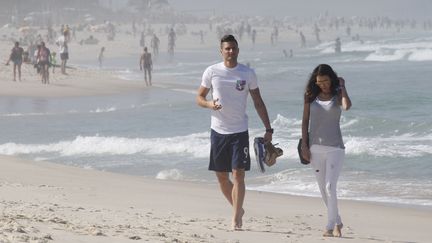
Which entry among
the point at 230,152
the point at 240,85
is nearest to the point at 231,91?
the point at 240,85

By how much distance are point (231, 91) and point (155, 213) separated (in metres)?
1.53

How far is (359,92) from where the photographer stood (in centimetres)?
3431

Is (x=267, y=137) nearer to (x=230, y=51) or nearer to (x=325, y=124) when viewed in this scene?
(x=325, y=124)

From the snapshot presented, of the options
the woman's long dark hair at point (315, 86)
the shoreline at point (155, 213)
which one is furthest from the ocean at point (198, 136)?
the woman's long dark hair at point (315, 86)

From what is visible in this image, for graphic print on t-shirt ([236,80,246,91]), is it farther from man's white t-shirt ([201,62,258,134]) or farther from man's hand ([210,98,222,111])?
man's hand ([210,98,222,111])

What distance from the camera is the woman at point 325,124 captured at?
319 inches

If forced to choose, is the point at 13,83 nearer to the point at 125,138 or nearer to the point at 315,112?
the point at 125,138

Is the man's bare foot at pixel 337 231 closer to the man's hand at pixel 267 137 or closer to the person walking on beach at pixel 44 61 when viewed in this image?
the man's hand at pixel 267 137

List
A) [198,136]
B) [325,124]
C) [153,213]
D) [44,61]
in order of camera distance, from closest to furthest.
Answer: [325,124] → [153,213] → [198,136] → [44,61]

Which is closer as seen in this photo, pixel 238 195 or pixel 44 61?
pixel 238 195

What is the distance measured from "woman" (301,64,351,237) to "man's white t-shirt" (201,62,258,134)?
45 cm

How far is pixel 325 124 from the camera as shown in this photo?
8117mm

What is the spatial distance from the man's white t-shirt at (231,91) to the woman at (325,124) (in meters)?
0.45

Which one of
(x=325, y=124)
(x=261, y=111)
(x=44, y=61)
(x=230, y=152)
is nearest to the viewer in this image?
(x=325, y=124)
